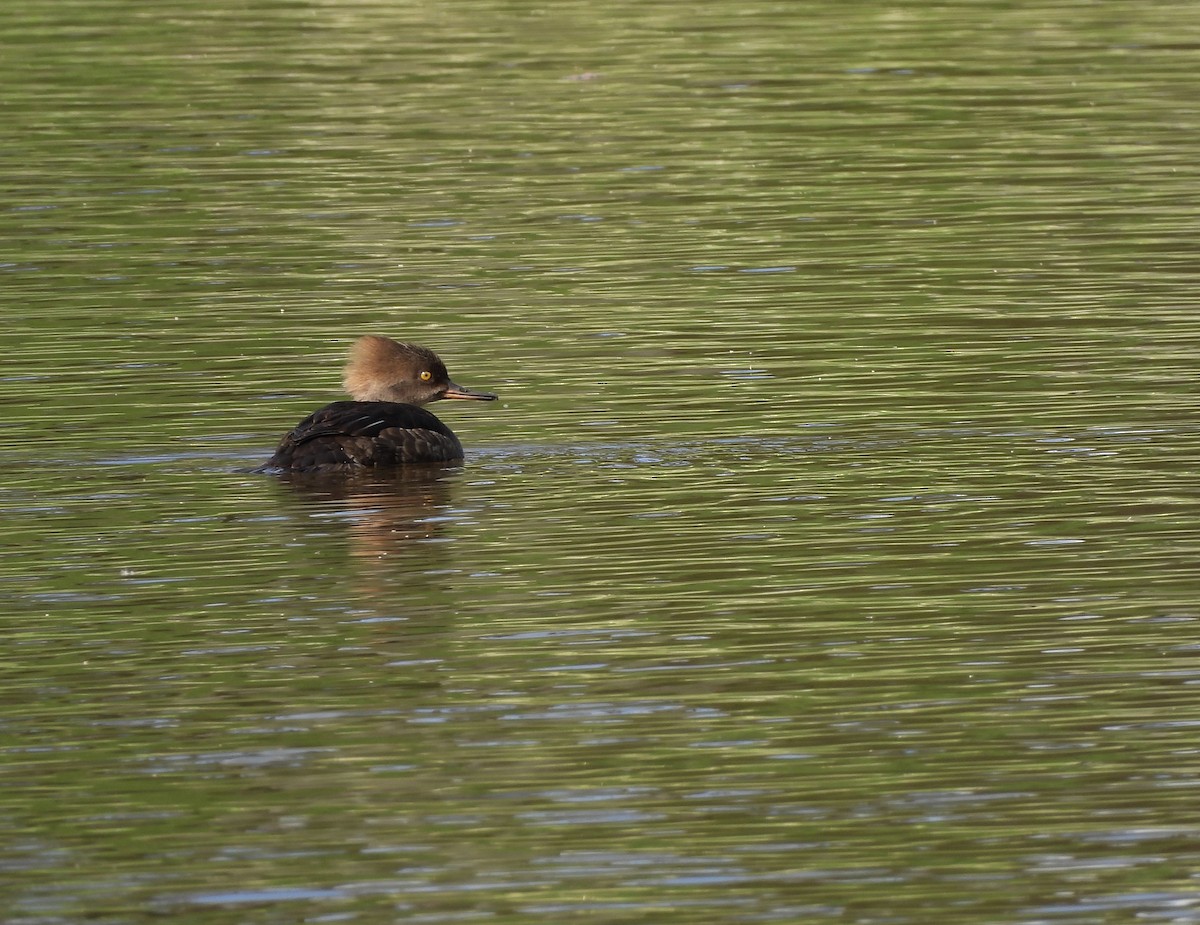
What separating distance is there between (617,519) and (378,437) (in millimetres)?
2349

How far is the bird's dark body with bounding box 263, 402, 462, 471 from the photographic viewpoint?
13.9 metres

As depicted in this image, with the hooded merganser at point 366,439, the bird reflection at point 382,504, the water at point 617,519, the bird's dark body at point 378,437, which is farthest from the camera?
the bird's dark body at point 378,437

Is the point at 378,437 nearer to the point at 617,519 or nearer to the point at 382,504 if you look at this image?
the point at 382,504

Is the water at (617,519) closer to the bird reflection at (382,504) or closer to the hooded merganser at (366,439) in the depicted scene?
the bird reflection at (382,504)

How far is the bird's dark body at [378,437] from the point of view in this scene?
1390 centimetres

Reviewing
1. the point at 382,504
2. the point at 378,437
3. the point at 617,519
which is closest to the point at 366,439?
the point at 378,437

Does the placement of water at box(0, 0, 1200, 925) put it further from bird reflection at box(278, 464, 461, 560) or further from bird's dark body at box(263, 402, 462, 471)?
bird's dark body at box(263, 402, 462, 471)

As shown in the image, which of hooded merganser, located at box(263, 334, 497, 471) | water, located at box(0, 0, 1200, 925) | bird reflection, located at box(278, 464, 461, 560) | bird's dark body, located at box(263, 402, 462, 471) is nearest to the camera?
water, located at box(0, 0, 1200, 925)

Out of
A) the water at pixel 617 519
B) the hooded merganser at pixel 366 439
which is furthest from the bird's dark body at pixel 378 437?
the water at pixel 617 519

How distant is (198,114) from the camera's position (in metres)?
27.2

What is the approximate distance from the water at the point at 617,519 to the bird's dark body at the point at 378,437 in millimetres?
321

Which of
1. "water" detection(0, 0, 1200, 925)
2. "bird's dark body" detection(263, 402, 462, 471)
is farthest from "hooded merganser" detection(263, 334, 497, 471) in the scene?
"water" detection(0, 0, 1200, 925)

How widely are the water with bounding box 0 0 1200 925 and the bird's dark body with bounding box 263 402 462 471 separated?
32cm

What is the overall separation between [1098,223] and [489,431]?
7.37 m
